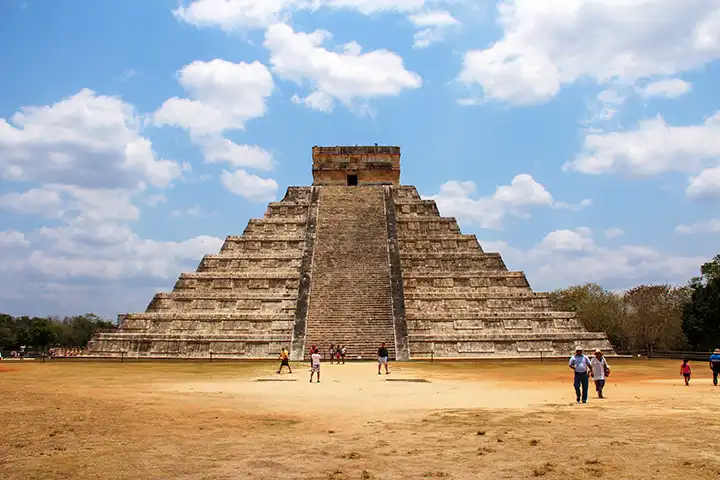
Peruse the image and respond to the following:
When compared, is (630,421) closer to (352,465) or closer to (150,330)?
(352,465)

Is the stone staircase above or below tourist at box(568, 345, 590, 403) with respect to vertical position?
above

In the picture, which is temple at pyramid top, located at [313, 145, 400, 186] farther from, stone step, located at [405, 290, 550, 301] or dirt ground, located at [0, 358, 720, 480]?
dirt ground, located at [0, 358, 720, 480]

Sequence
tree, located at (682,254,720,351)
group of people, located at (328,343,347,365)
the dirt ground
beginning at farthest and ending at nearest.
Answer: tree, located at (682,254,720,351) → group of people, located at (328,343,347,365) → the dirt ground

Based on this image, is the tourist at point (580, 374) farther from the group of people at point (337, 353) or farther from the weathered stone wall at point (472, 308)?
the weathered stone wall at point (472, 308)

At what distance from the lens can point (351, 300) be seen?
2733cm

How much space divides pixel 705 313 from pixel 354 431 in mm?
32358

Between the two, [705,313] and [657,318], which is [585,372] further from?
[657,318]

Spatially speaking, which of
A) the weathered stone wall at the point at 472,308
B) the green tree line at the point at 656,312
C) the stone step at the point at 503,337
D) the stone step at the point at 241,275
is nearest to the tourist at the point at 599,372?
the weathered stone wall at the point at 472,308

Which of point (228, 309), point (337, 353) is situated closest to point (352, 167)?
point (228, 309)

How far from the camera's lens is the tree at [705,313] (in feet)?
113

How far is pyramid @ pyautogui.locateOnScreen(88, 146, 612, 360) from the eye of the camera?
25562mm

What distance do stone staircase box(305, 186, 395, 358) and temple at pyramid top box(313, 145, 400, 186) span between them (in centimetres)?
257

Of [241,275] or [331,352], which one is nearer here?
[331,352]

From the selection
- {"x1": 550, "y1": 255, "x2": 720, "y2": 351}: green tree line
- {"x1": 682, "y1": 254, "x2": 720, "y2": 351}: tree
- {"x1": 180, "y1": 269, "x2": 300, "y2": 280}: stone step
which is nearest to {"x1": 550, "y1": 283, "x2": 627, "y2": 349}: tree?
{"x1": 550, "y1": 255, "x2": 720, "y2": 351}: green tree line
